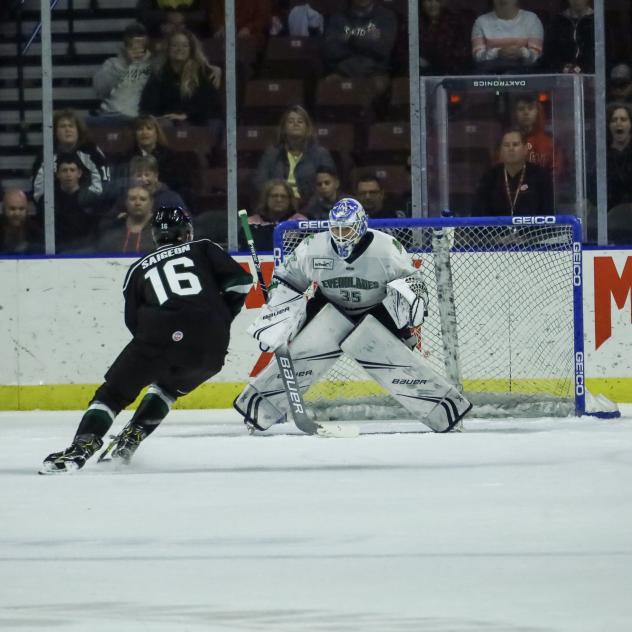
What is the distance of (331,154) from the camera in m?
8.31

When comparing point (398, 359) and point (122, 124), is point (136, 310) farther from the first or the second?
point (122, 124)

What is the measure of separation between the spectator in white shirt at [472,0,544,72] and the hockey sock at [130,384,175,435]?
326cm

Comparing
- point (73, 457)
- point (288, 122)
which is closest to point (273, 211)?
point (288, 122)

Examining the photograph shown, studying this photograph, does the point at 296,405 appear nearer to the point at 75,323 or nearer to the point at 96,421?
the point at 96,421

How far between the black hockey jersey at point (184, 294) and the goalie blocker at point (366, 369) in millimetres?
869

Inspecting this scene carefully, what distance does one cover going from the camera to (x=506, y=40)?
8297 mm

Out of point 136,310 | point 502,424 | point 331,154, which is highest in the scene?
point 331,154

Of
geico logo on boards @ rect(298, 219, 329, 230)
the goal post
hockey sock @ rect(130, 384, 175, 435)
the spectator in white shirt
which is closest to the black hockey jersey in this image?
hockey sock @ rect(130, 384, 175, 435)

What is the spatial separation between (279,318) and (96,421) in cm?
130

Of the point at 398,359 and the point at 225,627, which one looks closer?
the point at 225,627

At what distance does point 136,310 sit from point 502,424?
1964mm

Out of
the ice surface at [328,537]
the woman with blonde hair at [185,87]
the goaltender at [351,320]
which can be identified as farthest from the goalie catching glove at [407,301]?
the woman with blonde hair at [185,87]

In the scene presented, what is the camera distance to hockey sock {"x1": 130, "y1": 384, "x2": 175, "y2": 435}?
567 cm

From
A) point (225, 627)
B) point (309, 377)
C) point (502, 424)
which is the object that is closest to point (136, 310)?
point (309, 377)
